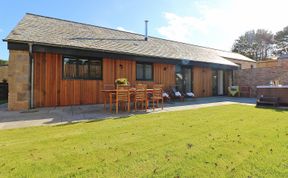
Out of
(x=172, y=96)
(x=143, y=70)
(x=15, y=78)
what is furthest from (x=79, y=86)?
(x=172, y=96)

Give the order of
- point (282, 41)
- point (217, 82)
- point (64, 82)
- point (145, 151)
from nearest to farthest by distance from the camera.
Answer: point (145, 151) < point (64, 82) < point (217, 82) < point (282, 41)

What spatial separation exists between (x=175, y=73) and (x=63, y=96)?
672 cm

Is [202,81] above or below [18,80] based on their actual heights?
above

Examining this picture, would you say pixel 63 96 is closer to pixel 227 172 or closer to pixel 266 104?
pixel 227 172

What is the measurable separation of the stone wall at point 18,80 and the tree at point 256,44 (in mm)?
37759

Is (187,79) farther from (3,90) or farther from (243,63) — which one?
(243,63)

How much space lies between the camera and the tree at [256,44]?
34344 millimetres

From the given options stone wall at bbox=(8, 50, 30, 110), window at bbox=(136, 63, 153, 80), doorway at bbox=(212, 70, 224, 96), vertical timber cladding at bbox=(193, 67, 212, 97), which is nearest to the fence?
stone wall at bbox=(8, 50, 30, 110)

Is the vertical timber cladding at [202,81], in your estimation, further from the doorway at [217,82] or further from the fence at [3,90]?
the fence at [3,90]

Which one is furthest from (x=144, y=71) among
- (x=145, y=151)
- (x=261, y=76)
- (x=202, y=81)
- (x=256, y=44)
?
(x=256, y=44)

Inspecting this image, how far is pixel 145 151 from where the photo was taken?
286 cm

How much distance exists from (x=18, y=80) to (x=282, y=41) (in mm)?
38923

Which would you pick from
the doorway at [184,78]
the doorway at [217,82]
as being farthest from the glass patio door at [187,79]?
the doorway at [217,82]

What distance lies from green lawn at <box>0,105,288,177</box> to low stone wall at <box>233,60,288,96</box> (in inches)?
423
